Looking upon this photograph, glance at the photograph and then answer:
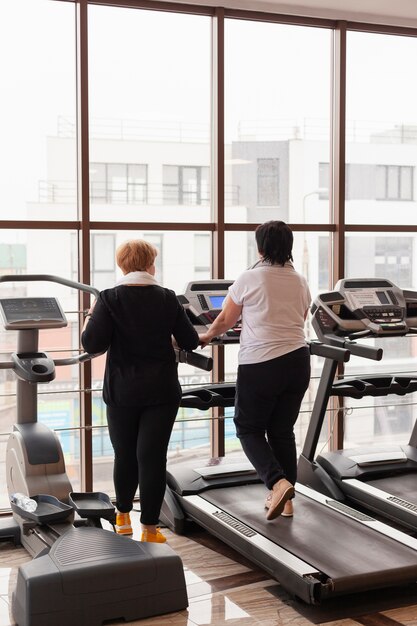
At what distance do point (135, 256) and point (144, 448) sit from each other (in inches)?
37.4

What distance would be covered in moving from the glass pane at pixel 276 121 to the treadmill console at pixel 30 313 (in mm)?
1888

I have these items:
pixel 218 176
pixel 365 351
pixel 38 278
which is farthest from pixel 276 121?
pixel 38 278

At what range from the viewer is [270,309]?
419cm

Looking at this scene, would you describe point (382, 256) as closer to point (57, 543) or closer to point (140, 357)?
point (140, 357)

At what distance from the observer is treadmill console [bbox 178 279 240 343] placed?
4.82 metres

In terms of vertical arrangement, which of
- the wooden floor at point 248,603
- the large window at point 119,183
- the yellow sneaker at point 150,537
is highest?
the large window at point 119,183

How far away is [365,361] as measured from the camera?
6.34 meters

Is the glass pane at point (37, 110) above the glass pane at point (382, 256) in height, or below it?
above

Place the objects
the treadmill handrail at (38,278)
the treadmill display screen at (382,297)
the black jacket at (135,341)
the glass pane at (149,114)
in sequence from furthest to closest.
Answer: the glass pane at (149,114), the treadmill display screen at (382,297), the treadmill handrail at (38,278), the black jacket at (135,341)

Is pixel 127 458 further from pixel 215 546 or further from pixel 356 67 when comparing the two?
pixel 356 67

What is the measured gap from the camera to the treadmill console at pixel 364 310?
197 inches

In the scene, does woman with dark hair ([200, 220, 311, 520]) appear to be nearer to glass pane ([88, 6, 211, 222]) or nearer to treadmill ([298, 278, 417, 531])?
treadmill ([298, 278, 417, 531])

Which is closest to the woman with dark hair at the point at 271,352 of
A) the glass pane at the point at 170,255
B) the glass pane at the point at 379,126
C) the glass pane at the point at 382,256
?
the glass pane at the point at 170,255

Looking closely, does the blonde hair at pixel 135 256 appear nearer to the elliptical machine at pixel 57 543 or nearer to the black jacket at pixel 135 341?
the black jacket at pixel 135 341
